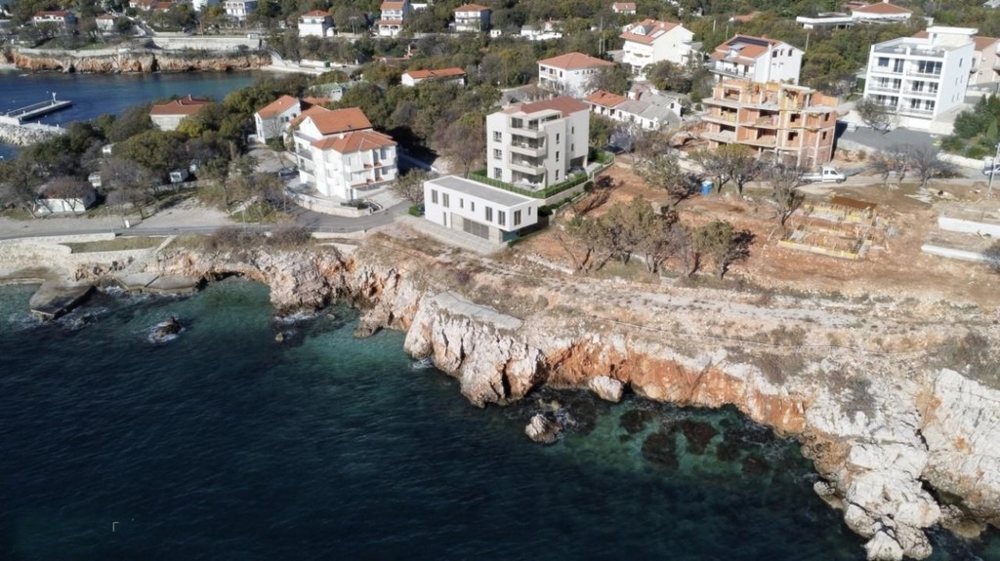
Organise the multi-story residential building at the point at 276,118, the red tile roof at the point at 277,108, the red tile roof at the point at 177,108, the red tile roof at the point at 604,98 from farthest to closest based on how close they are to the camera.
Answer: the red tile roof at the point at 177,108
the red tile roof at the point at 604,98
the red tile roof at the point at 277,108
the multi-story residential building at the point at 276,118

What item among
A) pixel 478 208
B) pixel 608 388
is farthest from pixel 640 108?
pixel 608 388

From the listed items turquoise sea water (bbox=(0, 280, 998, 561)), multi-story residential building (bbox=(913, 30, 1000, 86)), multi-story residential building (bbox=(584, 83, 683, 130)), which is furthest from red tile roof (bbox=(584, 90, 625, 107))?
turquoise sea water (bbox=(0, 280, 998, 561))

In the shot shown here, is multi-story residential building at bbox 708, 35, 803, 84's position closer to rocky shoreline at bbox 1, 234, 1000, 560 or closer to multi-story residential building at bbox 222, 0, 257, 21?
rocky shoreline at bbox 1, 234, 1000, 560

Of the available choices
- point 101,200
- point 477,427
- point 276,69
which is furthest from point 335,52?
point 477,427

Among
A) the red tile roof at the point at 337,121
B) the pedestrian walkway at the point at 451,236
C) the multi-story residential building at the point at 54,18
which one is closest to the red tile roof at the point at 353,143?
the red tile roof at the point at 337,121

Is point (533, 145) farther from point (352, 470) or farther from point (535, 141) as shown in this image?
point (352, 470)

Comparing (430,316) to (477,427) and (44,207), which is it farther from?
(44,207)

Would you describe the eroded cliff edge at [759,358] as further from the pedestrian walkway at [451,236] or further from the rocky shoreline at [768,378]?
the pedestrian walkway at [451,236]
